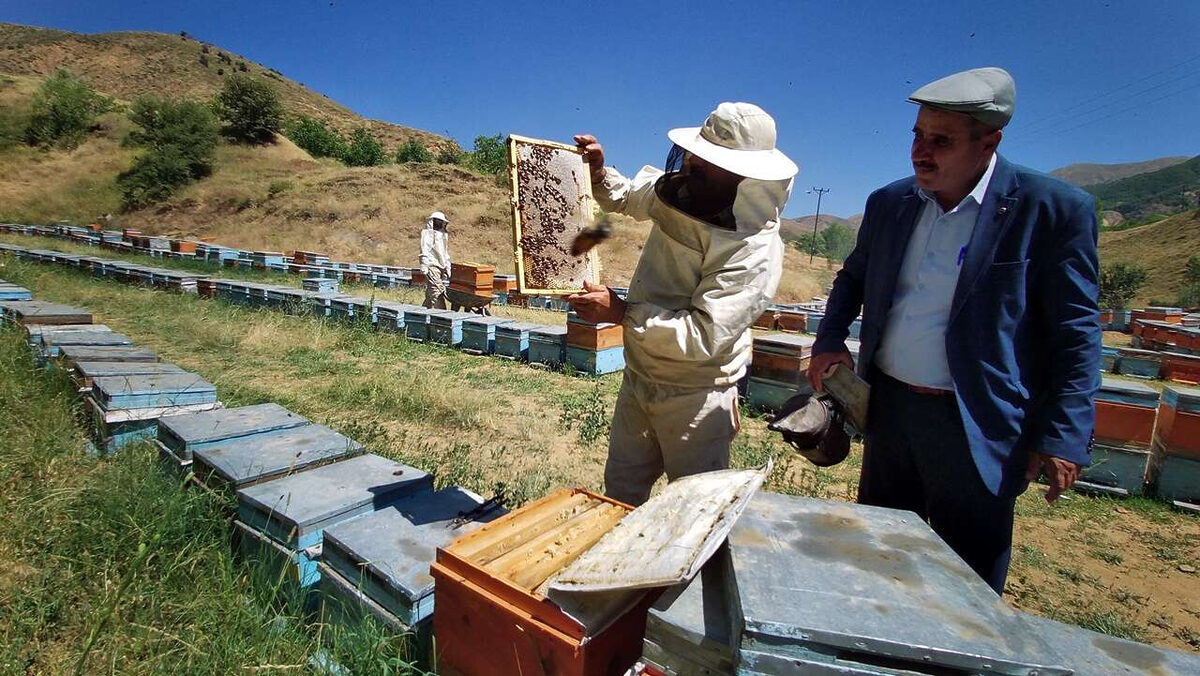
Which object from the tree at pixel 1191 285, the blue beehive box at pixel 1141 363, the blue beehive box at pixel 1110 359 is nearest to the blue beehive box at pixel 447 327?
the blue beehive box at pixel 1110 359

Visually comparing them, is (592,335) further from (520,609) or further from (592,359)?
(520,609)

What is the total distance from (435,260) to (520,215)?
8636mm

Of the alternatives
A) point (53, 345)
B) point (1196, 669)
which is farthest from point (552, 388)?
point (1196, 669)

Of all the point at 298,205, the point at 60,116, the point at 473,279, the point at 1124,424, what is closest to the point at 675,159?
the point at 1124,424

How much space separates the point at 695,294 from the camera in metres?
2.03

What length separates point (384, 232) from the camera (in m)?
27.8

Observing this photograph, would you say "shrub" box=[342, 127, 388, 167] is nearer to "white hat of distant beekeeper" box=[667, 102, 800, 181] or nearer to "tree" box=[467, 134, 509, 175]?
"tree" box=[467, 134, 509, 175]

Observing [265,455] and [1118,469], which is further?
[1118,469]

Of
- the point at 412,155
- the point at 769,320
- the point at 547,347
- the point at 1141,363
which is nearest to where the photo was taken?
the point at 547,347

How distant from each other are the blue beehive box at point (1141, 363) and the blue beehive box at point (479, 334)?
10.4 m

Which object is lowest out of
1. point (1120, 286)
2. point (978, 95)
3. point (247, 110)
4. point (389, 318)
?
point (389, 318)

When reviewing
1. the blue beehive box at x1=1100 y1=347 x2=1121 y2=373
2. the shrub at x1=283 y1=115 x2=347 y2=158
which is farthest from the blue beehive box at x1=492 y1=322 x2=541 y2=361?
the shrub at x1=283 y1=115 x2=347 y2=158

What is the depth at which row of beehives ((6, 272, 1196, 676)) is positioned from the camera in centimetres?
103

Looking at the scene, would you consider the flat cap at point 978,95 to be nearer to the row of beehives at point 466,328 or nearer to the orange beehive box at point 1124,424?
the orange beehive box at point 1124,424
